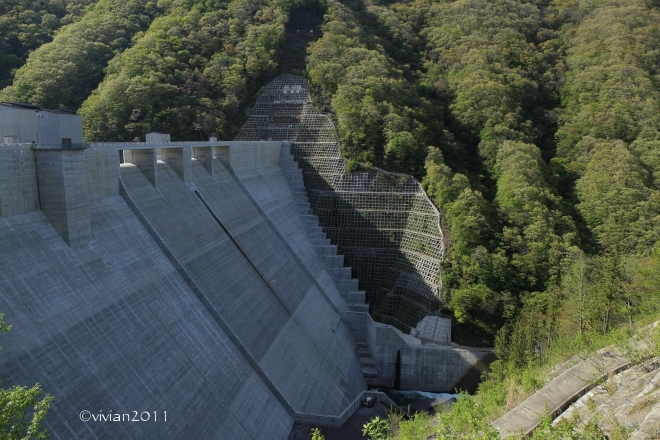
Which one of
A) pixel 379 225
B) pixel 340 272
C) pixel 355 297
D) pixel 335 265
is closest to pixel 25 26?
pixel 335 265

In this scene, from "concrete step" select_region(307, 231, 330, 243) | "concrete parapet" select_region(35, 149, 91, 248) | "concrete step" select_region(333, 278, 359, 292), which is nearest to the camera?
"concrete parapet" select_region(35, 149, 91, 248)

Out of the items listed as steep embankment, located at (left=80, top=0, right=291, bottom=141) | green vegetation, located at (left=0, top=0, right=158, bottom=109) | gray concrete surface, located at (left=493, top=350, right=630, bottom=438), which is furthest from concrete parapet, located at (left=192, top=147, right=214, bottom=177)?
gray concrete surface, located at (left=493, top=350, right=630, bottom=438)

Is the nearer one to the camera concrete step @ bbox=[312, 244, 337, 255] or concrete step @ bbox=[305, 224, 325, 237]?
concrete step @ bbox=[312, 244, 337, 255]

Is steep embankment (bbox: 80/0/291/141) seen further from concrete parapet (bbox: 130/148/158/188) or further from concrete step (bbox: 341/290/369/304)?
concrete step (bbox: 341/290/369/304)

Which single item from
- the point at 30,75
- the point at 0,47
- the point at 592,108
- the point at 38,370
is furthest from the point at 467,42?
the point at 38,370

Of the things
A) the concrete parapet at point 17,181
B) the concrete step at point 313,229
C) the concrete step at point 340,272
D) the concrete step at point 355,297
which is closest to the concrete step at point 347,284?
the concrete step at point 355,297

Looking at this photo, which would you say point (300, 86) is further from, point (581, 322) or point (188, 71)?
point (581, 322)

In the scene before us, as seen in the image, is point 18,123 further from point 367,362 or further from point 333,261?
point 367,362
